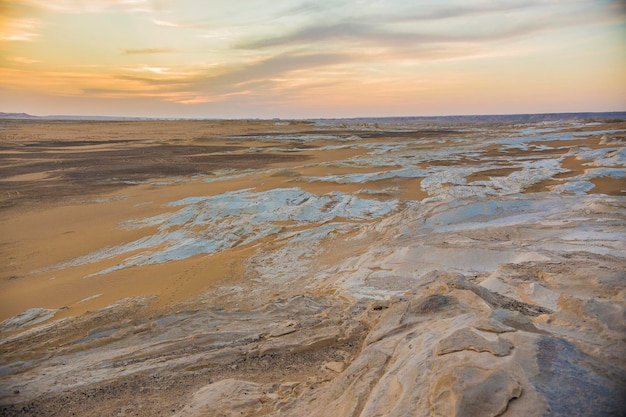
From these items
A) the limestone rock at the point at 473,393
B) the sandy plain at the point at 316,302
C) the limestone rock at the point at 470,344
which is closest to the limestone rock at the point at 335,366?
the sandy plain at the point at 316,302

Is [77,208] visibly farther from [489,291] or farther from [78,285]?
[489,291]

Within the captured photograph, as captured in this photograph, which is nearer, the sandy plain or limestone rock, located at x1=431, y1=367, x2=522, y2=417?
limestone rock, located at x1=431, y1=367, x2=522, y2=417

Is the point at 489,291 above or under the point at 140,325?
above

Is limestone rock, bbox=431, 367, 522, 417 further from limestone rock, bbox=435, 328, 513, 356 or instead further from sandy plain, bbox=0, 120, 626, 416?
limestone rock, bbox=435, 328, 513, 356

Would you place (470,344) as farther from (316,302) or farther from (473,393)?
(316,302)

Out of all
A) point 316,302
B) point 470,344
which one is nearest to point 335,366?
point 470,344

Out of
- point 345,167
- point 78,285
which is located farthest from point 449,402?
point 345,167

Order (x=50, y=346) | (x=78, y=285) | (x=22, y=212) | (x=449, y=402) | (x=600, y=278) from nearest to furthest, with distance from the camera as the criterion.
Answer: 1. (x=449, y=402)
2. (x=600, y=278)
3. (x=50, y=346)
4. (x=78, y=285)
5. (x=22, y=212)

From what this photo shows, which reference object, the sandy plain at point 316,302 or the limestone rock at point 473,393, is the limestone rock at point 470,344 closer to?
the sandy plain at point 316,302

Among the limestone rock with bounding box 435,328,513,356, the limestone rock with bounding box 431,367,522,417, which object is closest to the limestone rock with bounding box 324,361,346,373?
the limestone rock with bounding box 435,328,513,356
